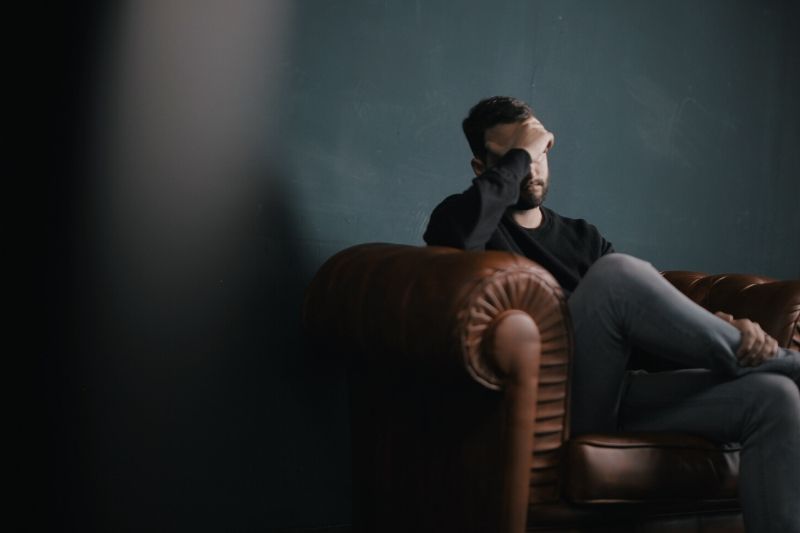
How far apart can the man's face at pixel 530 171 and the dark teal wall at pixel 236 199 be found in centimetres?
32

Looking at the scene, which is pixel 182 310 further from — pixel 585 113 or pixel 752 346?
pixel 585 113

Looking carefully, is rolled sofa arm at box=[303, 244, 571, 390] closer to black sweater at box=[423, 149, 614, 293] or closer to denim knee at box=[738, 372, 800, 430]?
black sweater at box=[423, 149, 614, 293]

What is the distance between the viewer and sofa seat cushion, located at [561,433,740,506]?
5.13 ft

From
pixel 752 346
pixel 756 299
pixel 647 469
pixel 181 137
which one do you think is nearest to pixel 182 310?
pixel 181 137

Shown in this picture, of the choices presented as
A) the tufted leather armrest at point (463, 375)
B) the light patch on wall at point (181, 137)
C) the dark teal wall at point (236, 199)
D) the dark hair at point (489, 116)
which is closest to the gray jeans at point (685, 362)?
the tufted leather armrest at point (463, 375)

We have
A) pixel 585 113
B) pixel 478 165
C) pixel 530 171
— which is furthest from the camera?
pixel 585 113

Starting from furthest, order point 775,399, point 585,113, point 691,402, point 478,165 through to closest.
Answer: point 585,113 → point 478,165 → point 691,402 → point 775,399

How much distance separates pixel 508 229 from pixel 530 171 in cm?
15

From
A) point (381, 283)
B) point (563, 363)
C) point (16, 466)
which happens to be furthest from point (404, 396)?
point (16, 466)

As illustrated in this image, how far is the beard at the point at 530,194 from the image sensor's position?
6.81 feet

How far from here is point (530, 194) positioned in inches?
82.2

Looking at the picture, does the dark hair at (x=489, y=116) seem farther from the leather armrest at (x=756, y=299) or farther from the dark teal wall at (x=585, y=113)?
the leather armrest at (x=756, y=299)

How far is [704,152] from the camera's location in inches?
115

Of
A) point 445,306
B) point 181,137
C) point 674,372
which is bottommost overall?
point 674,372
